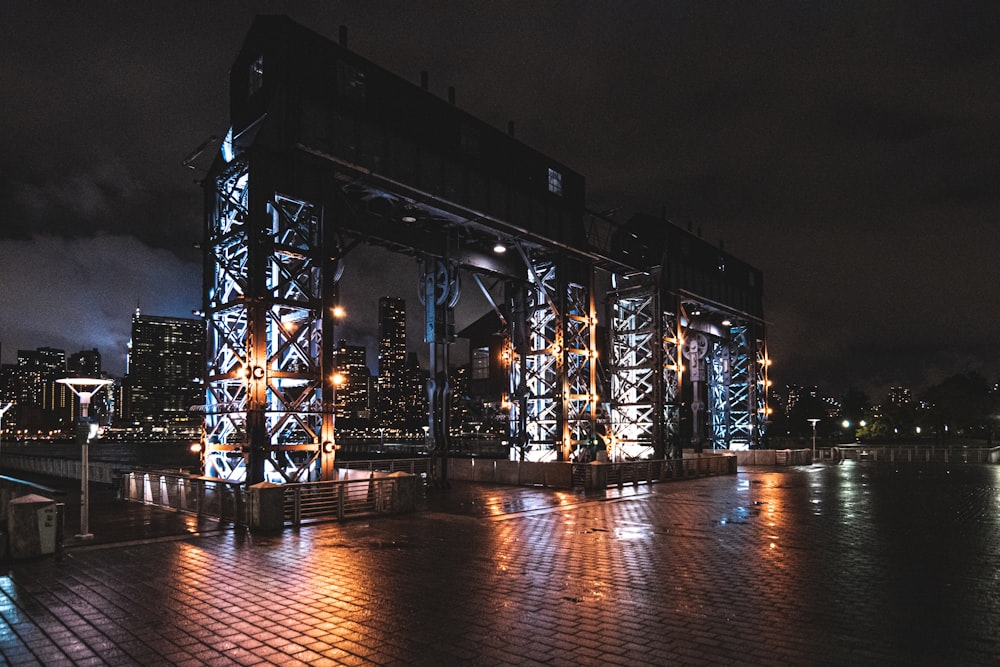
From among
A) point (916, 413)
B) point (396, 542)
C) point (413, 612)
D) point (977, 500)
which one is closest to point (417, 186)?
point (396, 542)

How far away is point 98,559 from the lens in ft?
41.1

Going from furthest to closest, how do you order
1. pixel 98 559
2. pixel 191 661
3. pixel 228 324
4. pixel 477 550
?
pixel 228 324
pixel 477 550
pixel 98 559
pixel 191 661

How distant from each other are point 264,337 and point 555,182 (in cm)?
1792

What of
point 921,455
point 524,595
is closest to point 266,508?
point 524,595

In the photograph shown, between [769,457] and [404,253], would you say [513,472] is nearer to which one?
[404,253]

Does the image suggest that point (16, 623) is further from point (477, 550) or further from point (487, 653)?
point (477, 550)

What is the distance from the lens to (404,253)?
28938 mm

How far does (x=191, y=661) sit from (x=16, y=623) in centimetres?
300

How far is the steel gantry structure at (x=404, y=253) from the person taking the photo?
2158 centimetres

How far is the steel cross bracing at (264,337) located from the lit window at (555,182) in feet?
46.1

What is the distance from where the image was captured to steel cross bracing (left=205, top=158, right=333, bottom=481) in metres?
20.7

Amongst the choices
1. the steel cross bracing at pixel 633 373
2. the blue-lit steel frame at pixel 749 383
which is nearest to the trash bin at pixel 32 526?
the steel cross bracing at pixel 633 373

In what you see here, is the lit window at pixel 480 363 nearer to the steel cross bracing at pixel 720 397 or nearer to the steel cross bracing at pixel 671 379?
the steel cross bracing at pixel 720 397

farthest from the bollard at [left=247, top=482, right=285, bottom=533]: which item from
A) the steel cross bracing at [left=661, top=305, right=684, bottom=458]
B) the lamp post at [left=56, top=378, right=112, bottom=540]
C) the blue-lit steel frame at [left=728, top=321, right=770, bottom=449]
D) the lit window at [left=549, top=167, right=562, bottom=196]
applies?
the blue-lit steel frame at [left=728, top=321, right=770, bottom=449]
